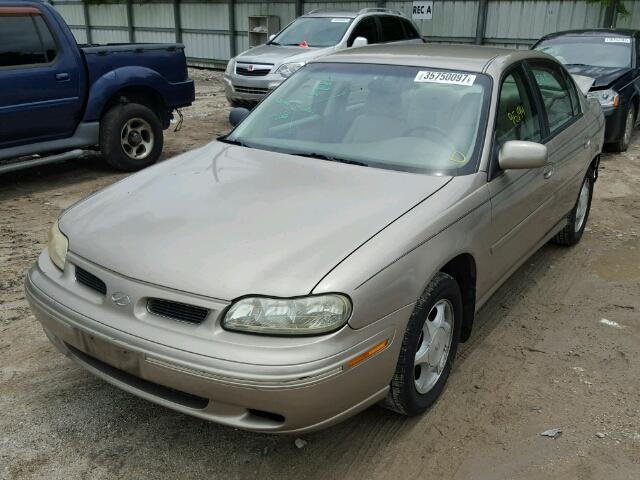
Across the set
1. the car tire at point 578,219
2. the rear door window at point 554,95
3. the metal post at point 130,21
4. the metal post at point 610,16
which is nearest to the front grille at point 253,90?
the car tire at point 578,219

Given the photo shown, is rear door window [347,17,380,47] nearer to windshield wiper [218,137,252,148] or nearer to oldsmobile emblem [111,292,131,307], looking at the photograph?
windshield wiper [218,137,252,148]

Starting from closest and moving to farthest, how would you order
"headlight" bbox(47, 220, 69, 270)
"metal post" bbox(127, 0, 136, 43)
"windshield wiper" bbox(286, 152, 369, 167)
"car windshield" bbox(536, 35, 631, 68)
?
"headlight" bbox(47, 220, 69, 270), "windshield wiper" bbox(286, 152, 369, 167), "car windshield" bbox(536, 35, 631, 68), "metal post" bbox(127, 0, 136, 43)

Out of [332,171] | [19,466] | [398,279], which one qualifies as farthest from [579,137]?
[19,466]

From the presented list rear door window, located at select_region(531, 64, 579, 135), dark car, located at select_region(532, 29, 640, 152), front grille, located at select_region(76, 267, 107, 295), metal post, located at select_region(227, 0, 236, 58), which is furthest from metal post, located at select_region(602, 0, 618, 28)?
front grille, located at select_region(76, 267, 107, 295)

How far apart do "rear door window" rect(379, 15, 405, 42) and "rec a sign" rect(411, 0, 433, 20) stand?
2.30m

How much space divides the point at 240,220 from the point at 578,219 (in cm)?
355

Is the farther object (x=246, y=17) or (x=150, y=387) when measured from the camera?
(x=246, y=17)

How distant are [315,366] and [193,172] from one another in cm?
154

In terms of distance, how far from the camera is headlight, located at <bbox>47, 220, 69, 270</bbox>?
280 centimetres

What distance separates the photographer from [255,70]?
395 inches

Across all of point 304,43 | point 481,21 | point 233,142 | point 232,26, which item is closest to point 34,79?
point 233,142

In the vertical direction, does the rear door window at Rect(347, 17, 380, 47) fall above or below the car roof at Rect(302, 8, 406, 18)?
below

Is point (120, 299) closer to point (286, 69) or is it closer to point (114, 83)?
point (114, 83)

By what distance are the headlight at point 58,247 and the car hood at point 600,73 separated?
7.43 m
